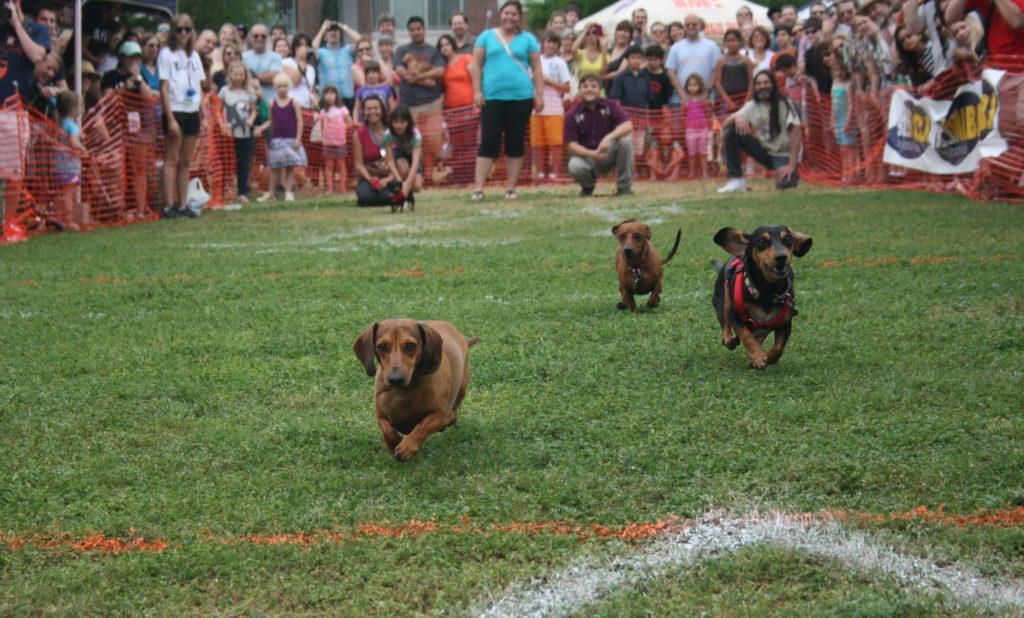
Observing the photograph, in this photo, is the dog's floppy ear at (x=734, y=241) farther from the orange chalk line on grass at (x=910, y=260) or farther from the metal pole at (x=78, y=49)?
the metal pole at (x=78, y=49)

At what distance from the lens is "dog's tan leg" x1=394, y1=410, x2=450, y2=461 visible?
4.34 meters

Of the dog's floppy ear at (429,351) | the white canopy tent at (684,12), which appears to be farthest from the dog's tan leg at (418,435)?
the white canopy tent at (684,12)

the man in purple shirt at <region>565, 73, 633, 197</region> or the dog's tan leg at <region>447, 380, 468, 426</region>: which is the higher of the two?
the man in purple shirt at <region>565, 73, 633, 197</region>

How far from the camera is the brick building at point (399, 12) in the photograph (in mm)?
48844

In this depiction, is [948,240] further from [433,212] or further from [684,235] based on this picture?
[433,212]

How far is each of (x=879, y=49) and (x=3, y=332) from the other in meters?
11.6

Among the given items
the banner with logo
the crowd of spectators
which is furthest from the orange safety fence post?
the banner with logo

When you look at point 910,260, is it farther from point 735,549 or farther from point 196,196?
point 196,196

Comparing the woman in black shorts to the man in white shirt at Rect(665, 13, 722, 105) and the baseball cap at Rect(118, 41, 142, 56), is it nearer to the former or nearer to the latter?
the baseball cap at Rect(118, 41, 142, 56)

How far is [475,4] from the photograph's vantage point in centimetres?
4903

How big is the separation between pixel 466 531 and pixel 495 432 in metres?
1.14

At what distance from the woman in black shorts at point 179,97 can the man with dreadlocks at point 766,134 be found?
6575mm

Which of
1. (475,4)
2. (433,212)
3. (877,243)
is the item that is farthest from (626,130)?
(475,4)

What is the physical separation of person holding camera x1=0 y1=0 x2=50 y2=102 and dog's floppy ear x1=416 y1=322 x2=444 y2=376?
8.82 m
